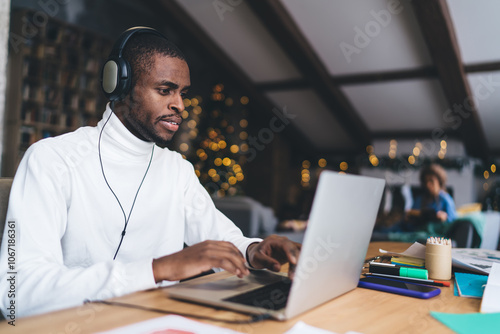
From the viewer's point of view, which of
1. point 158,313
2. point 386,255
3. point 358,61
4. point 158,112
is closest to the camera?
point 158,313

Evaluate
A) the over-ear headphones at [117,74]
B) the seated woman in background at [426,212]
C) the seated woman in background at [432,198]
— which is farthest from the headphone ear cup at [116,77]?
the seated woman in background at [432,198]

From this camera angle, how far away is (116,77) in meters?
1.19

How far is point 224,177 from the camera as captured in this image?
6.93 m

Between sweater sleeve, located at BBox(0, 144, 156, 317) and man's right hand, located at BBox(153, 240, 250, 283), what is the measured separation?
0.03m

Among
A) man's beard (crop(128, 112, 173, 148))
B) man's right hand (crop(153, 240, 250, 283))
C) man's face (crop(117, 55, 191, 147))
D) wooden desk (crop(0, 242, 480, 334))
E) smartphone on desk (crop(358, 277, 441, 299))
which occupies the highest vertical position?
man's face (crop(117, 55, 191, 147))

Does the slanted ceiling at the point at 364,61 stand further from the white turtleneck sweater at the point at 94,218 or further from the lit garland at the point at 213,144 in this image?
the white turtleneck sweater at the point at 94,218

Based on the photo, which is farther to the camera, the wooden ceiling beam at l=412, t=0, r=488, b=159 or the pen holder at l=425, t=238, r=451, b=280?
the wooden ceiling beam at l=412, t=0, r=488, b=159

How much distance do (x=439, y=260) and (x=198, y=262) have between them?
2.04ft

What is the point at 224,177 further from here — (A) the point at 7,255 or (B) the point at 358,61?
(A) the point at 7,255

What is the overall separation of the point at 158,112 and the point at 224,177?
18.7 ft

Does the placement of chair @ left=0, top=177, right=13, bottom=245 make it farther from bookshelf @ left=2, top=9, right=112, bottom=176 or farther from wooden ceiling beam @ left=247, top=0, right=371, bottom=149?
wooden ceiling beam @ left=247, top=0, right=371, bottom=149

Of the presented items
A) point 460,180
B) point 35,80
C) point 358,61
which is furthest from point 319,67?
point 35,80

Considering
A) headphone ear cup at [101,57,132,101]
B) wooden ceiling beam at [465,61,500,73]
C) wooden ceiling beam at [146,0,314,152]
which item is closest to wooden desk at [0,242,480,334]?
headphone ear cup at [101,57,132,101]

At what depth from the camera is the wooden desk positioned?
0.67 m
